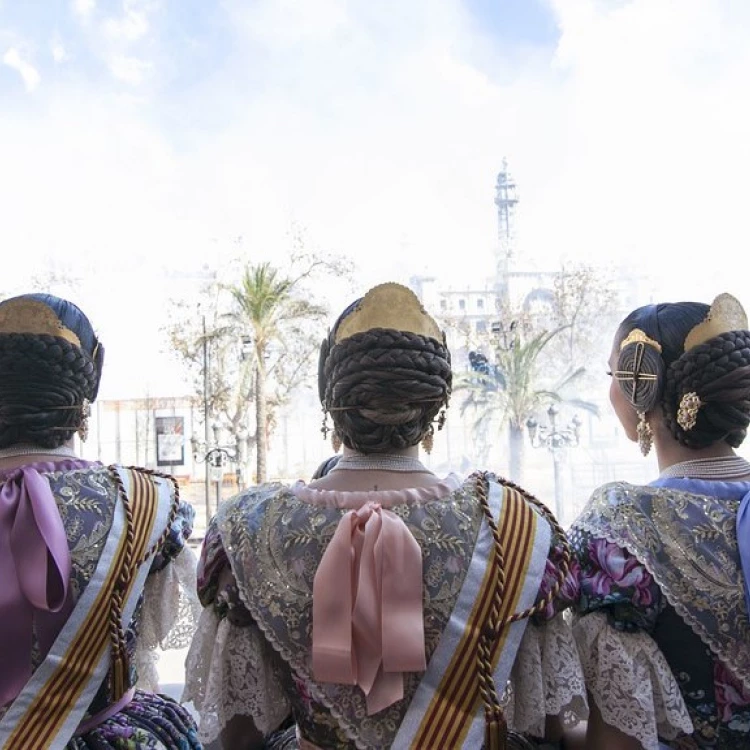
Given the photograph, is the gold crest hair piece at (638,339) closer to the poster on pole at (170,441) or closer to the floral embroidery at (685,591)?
the floral embroidery at (685,591)

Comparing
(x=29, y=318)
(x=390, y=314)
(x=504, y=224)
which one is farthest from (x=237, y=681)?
(x=504, y=224)

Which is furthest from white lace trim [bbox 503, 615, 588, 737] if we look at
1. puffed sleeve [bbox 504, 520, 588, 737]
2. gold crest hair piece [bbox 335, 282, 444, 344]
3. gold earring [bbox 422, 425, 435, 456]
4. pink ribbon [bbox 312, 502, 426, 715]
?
gold crest hair piece [bbox 335, 282, 444, 344]

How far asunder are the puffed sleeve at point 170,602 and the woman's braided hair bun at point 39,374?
26 centimetres

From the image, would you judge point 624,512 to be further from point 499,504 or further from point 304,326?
point 304,326

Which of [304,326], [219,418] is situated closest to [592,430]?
[304,326]

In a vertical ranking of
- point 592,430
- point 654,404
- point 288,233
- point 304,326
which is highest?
point 288,233

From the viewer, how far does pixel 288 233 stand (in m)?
9.91

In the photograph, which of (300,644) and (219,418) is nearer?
(300,644)

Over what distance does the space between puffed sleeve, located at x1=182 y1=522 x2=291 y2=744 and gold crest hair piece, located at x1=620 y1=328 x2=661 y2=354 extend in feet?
2.36

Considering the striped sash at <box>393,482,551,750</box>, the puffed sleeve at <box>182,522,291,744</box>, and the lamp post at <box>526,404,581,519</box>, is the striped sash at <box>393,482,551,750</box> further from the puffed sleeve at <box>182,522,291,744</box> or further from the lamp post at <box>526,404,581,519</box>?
the lamp post at <box>526,404,581,519</box>

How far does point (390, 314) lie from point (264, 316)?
7575mm

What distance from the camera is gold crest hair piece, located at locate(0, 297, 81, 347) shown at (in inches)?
46.6

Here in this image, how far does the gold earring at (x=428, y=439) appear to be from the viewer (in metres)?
1.07

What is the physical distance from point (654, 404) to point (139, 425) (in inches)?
332
